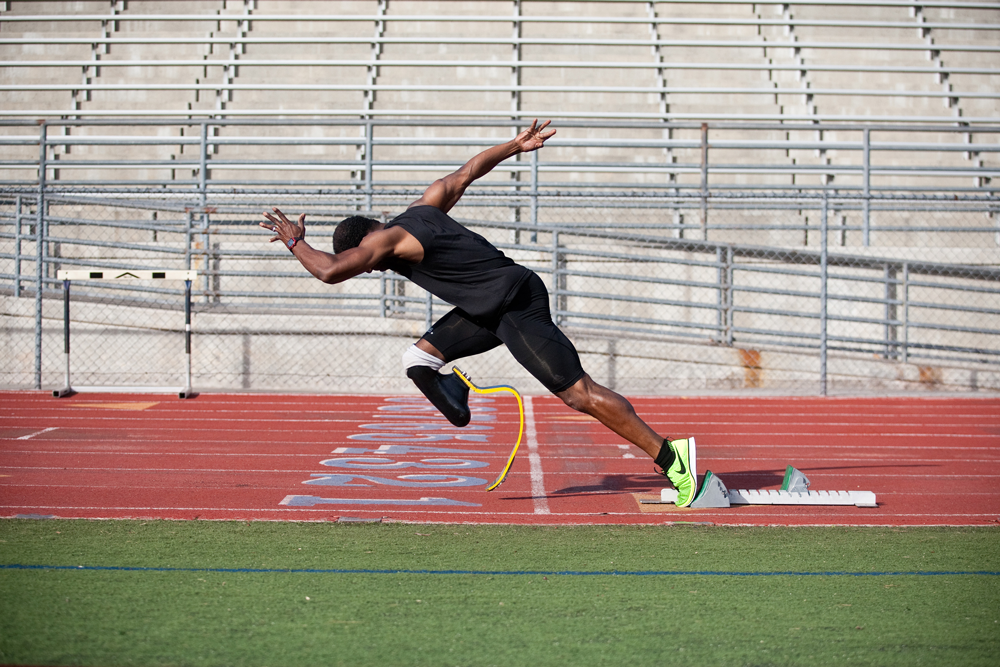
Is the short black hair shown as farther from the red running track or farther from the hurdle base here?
the hurdle base

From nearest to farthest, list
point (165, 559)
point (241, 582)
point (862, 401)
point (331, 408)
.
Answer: point (241, 582)
point (165, 559)
point (331, 408)
point (862, 401)

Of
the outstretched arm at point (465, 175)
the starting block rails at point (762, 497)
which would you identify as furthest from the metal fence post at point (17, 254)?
the starting block rails at point (762, 497)

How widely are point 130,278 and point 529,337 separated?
639 centimetres

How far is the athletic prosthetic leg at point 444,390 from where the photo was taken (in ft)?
17.2

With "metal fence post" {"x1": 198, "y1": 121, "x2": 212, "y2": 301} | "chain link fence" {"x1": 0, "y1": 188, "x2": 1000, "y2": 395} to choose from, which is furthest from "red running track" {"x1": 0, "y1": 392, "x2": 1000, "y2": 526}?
"metal fence post" {"x1": 198, "y1": 121, "x2": 212, "y2": 301}

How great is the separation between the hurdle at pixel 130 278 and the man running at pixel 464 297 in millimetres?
5321

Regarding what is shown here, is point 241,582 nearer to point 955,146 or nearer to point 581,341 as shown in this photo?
point 581,341

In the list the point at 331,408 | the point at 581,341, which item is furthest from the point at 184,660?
the point at 581,341

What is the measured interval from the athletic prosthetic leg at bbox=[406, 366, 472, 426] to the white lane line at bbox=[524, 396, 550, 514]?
2.35 ft

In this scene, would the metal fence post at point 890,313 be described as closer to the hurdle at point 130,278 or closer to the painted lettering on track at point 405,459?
the painted lettering on track at point 405,459

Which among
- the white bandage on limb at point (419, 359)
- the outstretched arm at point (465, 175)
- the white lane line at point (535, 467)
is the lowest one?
the white lane line at point (535, 467)

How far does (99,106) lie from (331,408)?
35.5 feet

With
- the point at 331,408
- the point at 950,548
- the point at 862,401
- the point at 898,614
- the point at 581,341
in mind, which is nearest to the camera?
the point at 898,614

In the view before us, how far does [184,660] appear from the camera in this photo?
298cm
